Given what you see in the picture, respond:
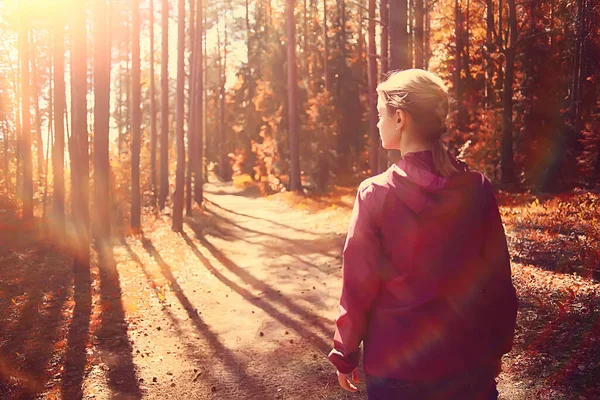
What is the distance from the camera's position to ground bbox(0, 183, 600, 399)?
651cm

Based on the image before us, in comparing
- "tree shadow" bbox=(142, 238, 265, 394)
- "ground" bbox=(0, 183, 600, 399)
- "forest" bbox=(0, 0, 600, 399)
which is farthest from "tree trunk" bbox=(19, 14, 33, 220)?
"tree shadow" bbox=(142, 238, 265, 394)

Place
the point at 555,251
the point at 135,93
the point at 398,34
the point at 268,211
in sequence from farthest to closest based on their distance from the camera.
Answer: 1. the point at 268,211
2. the point at 135,93
3. the point at 398,34
4. the point at 555,251

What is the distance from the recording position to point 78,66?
41.8 ft

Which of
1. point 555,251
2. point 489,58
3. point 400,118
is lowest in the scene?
point 555,251

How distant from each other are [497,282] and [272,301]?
857 cm

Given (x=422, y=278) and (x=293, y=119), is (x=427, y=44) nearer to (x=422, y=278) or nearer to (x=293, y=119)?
(x=293, y=119)

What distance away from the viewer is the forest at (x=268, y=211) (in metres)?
7.15

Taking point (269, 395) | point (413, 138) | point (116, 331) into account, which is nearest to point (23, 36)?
point (116, 331)

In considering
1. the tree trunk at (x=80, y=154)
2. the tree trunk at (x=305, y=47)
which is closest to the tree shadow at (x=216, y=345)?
the tree trunk at (x=80, y=154)

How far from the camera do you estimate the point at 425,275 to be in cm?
231

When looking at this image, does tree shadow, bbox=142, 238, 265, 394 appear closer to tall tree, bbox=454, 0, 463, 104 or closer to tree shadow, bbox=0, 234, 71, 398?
tree shadow, bbox=0, 234, 71, 398

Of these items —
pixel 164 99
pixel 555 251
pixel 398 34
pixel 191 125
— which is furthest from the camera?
pixel 164 99

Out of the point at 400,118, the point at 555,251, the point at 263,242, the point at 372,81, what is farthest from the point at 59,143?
the point at 400,118

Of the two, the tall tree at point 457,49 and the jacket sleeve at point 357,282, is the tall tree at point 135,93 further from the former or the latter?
the jacket sleeve at point 357,282
